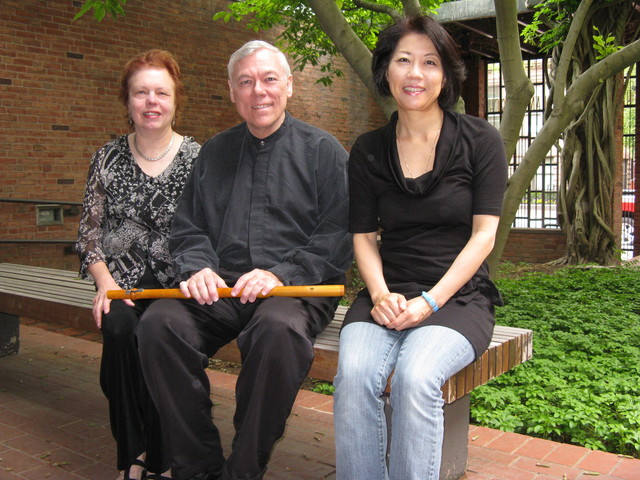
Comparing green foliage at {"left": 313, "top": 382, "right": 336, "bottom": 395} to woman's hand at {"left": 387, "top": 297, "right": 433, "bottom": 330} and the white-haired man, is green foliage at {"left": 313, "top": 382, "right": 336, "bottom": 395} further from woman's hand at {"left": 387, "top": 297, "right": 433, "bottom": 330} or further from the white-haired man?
woman's hand at {"left": 387, "top": 297, "right": 433, "bottom": 330}

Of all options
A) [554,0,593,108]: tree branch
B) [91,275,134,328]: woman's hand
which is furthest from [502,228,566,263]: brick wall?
[91,275,134,328]: woman's hand

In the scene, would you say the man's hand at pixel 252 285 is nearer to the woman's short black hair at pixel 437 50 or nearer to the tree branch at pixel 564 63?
the woman's short black hair at pixel 437 50

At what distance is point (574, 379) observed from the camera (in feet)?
13.6

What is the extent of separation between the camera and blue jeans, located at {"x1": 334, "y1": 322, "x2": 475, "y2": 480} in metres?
Result: 1.96

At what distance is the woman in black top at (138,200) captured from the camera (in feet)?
8.48

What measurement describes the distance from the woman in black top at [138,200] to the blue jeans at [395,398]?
877mm

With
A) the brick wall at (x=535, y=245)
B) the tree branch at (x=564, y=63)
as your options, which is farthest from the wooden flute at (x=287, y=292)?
the brick wall at (x=535, y=245)

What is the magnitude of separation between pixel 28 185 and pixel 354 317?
261 inches

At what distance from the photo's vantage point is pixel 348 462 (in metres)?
2.08

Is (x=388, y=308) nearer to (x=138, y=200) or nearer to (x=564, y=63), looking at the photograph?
(x=138, y=200)

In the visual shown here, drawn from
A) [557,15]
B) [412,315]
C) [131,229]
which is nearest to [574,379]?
[412,315]

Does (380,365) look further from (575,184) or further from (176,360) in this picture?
(575,184)

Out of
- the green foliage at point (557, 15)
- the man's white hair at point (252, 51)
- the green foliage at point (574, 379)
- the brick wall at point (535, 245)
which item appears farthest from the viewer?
the brick wall at point (535, 245)

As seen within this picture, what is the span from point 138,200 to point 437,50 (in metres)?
1.30
